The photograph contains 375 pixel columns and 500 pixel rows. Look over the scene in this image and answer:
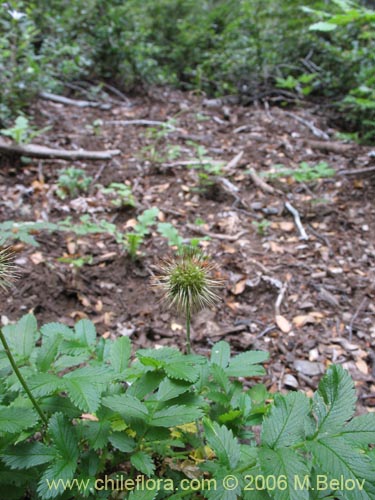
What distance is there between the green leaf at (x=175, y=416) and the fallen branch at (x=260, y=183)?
120 inches

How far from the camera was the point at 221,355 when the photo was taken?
1662 millimetres

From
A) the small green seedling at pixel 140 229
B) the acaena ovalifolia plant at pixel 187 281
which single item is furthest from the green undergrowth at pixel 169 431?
the small green seedling at pixel 140 229

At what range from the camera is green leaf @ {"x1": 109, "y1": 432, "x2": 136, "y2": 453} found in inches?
51.7

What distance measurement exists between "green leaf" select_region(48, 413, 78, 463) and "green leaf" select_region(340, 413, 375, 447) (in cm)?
86

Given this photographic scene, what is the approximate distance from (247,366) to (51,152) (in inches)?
141

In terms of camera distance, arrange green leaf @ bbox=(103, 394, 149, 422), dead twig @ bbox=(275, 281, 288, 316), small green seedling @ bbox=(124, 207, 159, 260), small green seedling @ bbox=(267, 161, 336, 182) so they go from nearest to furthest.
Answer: green leaf @ bbox=(103, 394, 149, 422) → dead twig @ bbox=(275, 281, 288, 316) → small green seedling @ bbox=(124, 207, 159, 260) → small green seedling @ bbox=(267, 161, 336, 182)

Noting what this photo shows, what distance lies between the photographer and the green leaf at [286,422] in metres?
1.19

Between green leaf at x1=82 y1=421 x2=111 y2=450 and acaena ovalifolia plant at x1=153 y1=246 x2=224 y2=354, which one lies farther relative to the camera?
acaena ovalifolia plant at x1=153 y1=246 x2=224 y2=354

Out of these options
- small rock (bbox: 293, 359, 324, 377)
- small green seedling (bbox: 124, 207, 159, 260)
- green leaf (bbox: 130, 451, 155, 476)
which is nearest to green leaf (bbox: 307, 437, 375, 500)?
green leaf (bbox: 130, 451, 155, 476)

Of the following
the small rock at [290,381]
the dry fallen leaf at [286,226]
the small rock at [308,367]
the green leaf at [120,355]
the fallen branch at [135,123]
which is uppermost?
the green leaf at [120,355]

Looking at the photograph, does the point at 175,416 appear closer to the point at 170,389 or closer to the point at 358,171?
the point at 170,389

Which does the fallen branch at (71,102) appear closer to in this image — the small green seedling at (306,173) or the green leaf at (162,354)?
the small green seedling at (306,173)

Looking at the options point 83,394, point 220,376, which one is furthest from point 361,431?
point 83,394

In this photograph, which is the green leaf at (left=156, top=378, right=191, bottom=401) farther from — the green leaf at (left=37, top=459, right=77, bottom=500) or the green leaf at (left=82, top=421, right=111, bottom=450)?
the green leaf at (left=37, top=459, right=77, bottom=500)
